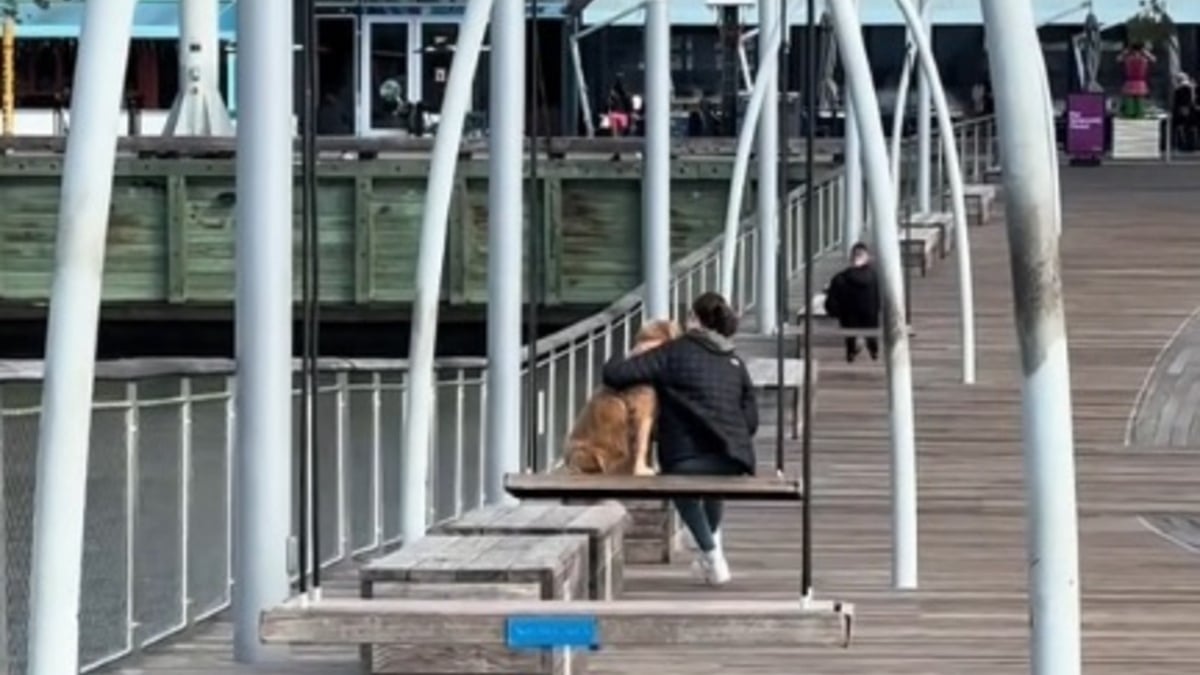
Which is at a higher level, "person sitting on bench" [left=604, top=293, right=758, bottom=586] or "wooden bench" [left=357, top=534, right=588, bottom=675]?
"person sitting on bench" [left=604, top=293, right=758, bottom=586]

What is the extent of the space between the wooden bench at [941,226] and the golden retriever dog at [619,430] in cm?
2596

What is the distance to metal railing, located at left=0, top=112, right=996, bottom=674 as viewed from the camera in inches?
537

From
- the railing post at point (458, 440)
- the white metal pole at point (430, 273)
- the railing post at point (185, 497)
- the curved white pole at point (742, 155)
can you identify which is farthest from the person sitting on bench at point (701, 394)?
the curved white pole at point (742, 155)

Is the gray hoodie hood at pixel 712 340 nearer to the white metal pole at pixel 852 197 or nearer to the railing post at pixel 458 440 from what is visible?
the railing post at pixel 458 440

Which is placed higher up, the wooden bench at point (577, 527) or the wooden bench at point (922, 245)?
the wooden bench at point (922, 245)

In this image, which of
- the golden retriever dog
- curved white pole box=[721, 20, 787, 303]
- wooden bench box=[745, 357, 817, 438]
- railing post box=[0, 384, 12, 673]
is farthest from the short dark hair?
curved white pole box=[721, 20, 787, 303]

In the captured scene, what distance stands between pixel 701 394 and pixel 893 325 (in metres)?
1.71

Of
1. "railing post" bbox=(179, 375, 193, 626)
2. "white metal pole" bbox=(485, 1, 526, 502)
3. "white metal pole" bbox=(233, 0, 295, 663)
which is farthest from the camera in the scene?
"white metal pole" bbox=(485, 1, 526, 502)

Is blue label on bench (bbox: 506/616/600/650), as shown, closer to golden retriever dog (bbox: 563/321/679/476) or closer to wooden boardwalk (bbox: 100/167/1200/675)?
wooden boardwalk (bbox: 100/167/1200/675)

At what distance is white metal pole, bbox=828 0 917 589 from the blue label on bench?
6.74 meters

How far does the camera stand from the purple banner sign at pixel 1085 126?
59219mm

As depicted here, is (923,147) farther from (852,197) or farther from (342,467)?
(342,467)

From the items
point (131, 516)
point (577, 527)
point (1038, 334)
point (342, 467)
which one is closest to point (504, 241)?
point (342, 467)

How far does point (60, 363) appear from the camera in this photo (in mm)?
9695
